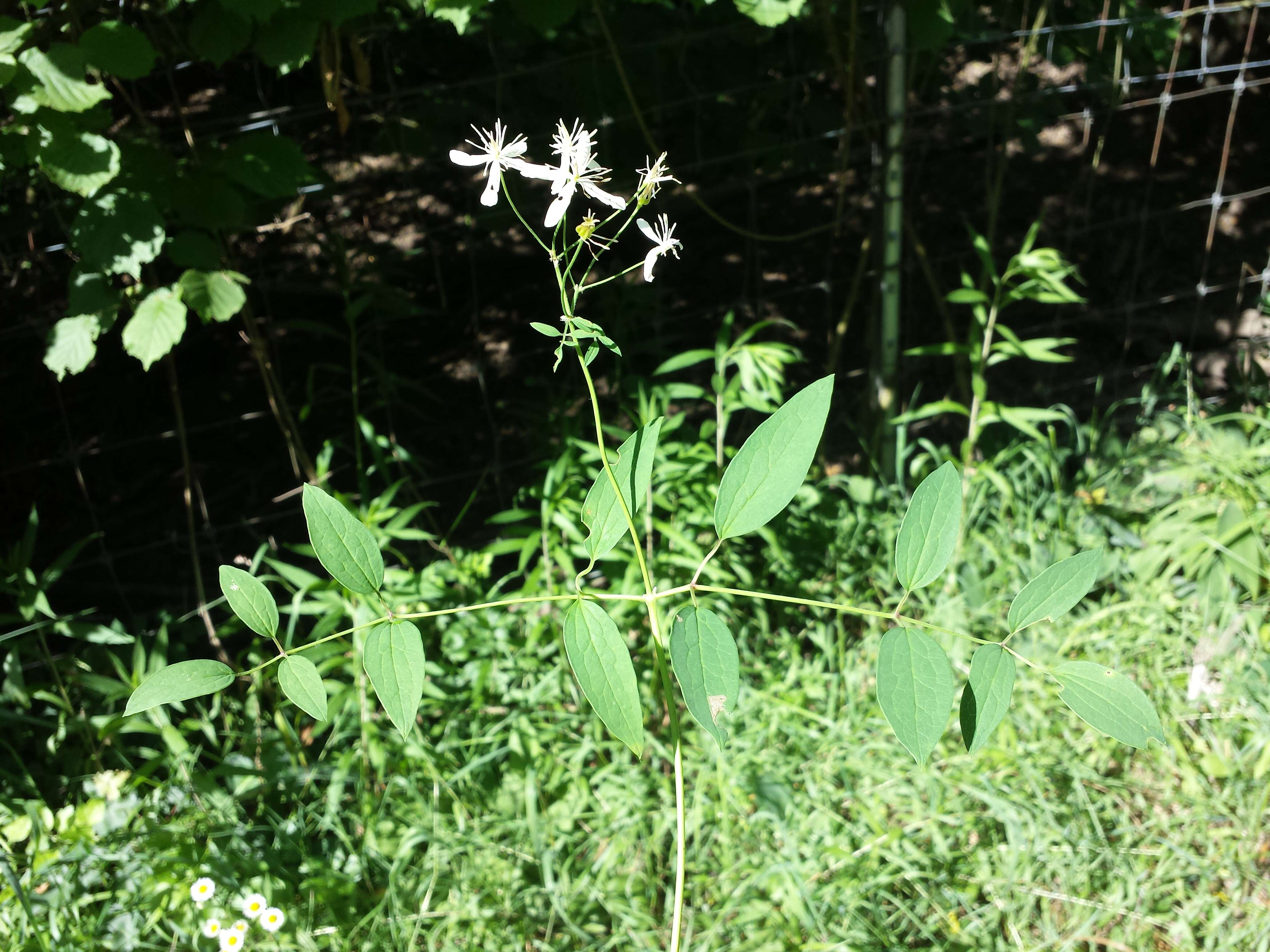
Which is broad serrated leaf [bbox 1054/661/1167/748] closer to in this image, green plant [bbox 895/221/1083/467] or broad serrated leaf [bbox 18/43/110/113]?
green plant [bbox 895/221/1083/467]

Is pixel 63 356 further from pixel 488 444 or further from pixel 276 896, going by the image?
pixel 488 444

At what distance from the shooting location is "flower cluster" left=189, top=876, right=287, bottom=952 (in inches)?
62.7

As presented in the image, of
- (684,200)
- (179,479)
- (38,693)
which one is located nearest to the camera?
(38,693)

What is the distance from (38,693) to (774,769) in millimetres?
1490

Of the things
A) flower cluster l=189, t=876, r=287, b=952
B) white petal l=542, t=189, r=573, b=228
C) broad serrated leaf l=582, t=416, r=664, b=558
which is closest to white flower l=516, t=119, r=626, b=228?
white petal l=542, t=189, r=573, b=228

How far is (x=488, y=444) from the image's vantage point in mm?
3135

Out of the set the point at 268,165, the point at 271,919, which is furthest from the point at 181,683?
the point at 268,165

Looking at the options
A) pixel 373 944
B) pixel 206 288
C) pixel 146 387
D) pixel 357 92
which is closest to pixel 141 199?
pixel 206 288

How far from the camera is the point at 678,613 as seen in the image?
0.76 metres

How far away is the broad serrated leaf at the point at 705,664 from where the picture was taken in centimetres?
69

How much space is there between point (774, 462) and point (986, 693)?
247 millimetres

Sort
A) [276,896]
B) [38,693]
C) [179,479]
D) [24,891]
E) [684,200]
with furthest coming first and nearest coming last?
1. [684,200]
2. [179,479]
3. [38,693]
4. [276,896]
5. [24,891]

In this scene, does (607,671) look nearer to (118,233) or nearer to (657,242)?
(657,242)

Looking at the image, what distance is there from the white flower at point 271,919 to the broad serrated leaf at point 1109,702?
1393mm
